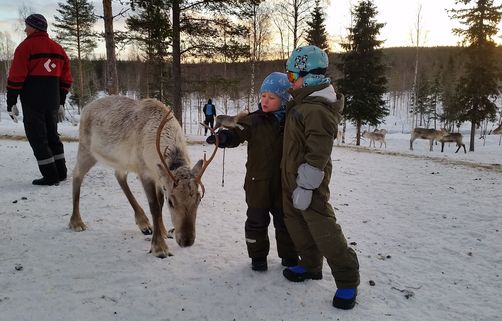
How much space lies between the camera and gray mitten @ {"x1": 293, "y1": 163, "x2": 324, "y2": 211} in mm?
2723

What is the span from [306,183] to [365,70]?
24.6 m

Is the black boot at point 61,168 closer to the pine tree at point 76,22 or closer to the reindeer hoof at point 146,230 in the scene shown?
the reindeer hoof at point 146,230

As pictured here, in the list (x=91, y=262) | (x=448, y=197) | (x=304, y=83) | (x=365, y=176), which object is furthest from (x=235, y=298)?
(x=365, y=176)

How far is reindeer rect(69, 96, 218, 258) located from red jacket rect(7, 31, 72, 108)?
172 centimetres

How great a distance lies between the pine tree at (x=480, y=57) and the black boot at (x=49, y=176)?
26.7 m

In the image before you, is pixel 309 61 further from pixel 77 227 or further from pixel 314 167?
pixel 77 227

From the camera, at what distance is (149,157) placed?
374 cm

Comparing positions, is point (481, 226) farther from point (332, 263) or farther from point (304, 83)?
point (304, 83)

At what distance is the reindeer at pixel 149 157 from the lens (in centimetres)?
314

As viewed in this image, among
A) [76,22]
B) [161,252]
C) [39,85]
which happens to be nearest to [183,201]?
[161,252]

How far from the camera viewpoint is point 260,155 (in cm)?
339

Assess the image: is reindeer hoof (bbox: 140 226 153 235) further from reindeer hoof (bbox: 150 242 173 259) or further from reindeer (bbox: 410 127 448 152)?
reindeer (bbox: 410 127 448 152)

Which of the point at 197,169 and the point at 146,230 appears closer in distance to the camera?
the point at 197,169

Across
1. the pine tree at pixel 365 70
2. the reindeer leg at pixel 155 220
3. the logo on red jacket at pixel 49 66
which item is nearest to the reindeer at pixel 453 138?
the pine tree at pixel 365 70
